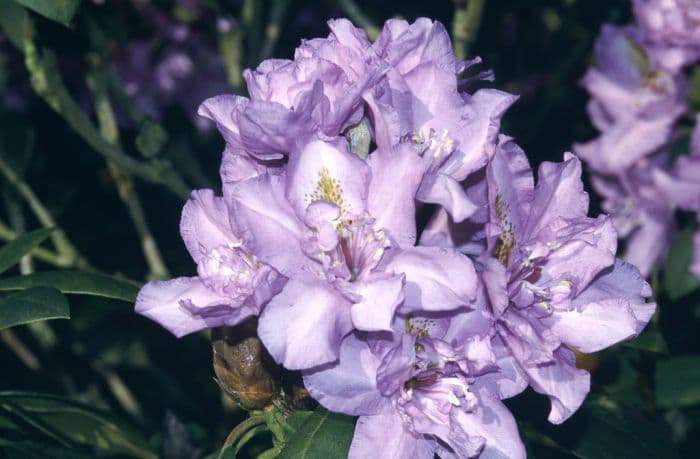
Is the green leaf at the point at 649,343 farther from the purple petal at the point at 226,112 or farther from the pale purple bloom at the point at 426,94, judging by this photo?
the purple petal at the point at 226,112

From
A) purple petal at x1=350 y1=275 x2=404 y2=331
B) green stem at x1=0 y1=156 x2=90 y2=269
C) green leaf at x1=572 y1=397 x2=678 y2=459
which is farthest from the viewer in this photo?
green stem at x1=0 y1=156 x2=90 y2=269

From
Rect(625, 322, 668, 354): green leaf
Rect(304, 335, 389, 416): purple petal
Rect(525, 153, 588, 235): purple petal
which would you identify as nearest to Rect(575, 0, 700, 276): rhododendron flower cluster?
Rect(625, 322, 668, 354): green leaf

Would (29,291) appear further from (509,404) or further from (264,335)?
(509,404)

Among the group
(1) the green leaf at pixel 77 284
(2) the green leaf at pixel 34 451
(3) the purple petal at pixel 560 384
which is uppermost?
(1) the green leaf at pixel 77 284

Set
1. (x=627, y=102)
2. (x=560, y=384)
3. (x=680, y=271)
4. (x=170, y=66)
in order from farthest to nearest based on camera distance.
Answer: (x=170, y=66), (x=627, y=102), (x=680, y=271), (x=560, y=384)

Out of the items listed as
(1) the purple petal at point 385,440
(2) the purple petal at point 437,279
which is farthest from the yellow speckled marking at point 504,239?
(1) the purple petal at point 385,440

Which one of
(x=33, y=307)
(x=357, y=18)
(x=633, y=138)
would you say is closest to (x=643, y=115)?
(x=633, y=138)

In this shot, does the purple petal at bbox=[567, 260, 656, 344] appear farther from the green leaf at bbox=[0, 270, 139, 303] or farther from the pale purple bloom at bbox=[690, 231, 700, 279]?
the pale purple bloom at bbox=[690, 231, 700, 279]

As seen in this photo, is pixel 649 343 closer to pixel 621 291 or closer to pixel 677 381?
pixel 621 291
